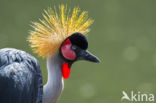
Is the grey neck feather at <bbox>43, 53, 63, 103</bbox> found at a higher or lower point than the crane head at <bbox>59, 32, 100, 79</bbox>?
lower

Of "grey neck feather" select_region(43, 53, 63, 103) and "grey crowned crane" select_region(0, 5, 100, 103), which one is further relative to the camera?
"grey neck feather" select_region(43, 53, 63, 103)

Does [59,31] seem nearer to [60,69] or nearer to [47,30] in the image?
[47,30]

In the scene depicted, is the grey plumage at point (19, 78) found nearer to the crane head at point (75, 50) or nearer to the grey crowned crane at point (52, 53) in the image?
the grey crowned crane at point (52, 53)

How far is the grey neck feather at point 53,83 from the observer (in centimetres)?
219

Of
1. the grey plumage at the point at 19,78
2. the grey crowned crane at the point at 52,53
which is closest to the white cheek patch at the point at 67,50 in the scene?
the grey crowned crane at the point at 52,53

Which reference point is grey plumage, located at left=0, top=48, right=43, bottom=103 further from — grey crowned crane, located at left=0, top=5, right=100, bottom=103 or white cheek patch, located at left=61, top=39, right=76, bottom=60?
white cheek patch, located at left=61, top=39, right=76, bottom=60

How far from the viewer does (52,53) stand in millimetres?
2246

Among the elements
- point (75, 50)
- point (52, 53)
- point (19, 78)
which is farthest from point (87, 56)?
point (19, 78)

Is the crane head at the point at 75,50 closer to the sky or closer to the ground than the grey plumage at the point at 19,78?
closer to the sky

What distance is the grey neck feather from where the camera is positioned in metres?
2.19

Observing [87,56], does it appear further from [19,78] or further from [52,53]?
[19,78]

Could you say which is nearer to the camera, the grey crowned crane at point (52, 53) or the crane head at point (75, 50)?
the grey crowned crane at point (52, 53)

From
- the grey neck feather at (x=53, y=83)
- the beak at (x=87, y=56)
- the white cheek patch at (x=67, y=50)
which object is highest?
the white cheek patch at (x=67, y=50)

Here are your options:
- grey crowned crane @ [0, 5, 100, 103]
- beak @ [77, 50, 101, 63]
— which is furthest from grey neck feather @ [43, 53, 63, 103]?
beak @ [77, 50, 101, 63]
